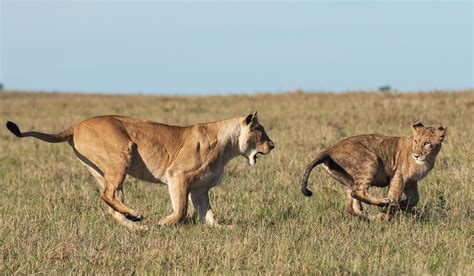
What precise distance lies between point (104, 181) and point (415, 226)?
10.3 ft

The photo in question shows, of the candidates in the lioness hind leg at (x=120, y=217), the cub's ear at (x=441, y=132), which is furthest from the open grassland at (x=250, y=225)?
the cub's ear at (x=441, y=132)

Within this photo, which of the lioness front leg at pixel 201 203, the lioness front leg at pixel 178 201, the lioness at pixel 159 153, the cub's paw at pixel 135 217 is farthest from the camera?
the lioness front leg at pixel 201 203

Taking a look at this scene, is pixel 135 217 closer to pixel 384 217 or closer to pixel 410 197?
pixel 384 217

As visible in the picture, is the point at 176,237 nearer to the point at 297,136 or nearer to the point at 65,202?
the point at 65,202

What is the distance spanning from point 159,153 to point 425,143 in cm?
280

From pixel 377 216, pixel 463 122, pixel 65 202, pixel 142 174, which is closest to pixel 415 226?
pixel 377 216

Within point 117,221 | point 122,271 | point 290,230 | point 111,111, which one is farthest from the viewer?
point 111,111

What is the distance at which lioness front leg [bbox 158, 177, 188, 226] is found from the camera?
7789 mm

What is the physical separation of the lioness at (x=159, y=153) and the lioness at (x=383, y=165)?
0.95 metres

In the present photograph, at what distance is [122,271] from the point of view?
5.81m

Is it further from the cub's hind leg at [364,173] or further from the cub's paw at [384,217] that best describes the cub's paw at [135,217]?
the cub's paw at [384,217]

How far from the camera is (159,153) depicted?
8297mm

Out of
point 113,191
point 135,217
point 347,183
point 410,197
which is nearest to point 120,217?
point 113,191

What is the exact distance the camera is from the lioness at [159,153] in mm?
7949
